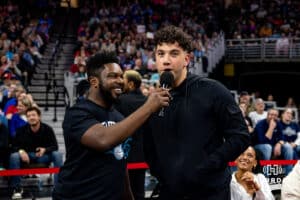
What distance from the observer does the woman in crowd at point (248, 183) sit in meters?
4.84

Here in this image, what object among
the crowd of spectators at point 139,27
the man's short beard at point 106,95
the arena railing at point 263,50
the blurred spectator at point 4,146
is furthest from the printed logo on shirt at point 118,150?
the arena railing at point 263,50

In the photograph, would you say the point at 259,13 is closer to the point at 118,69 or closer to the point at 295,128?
the point at 295,128

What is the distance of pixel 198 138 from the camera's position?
291 cm

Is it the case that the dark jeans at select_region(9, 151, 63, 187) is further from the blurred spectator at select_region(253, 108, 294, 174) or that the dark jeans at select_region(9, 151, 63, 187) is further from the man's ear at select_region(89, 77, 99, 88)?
the man's ear at select_region(89, 77, 99, 88)

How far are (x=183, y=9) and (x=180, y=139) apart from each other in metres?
21.9

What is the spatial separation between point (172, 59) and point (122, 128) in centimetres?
48

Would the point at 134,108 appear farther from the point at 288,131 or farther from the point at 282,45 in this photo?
the point at 282,45

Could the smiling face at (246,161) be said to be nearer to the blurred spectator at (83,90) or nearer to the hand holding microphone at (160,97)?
the blurred spectator at (83,90)

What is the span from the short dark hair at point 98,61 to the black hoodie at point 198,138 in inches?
19.6

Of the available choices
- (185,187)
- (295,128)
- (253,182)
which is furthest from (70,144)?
(295,128)

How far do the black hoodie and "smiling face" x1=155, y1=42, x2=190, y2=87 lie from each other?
0.09m

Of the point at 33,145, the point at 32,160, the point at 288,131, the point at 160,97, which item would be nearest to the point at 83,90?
the point at 33,145

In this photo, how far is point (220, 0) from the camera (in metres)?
26.1

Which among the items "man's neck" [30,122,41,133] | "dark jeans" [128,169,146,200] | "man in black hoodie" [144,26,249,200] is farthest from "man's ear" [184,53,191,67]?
"man's neck" [30,122,41,133]
